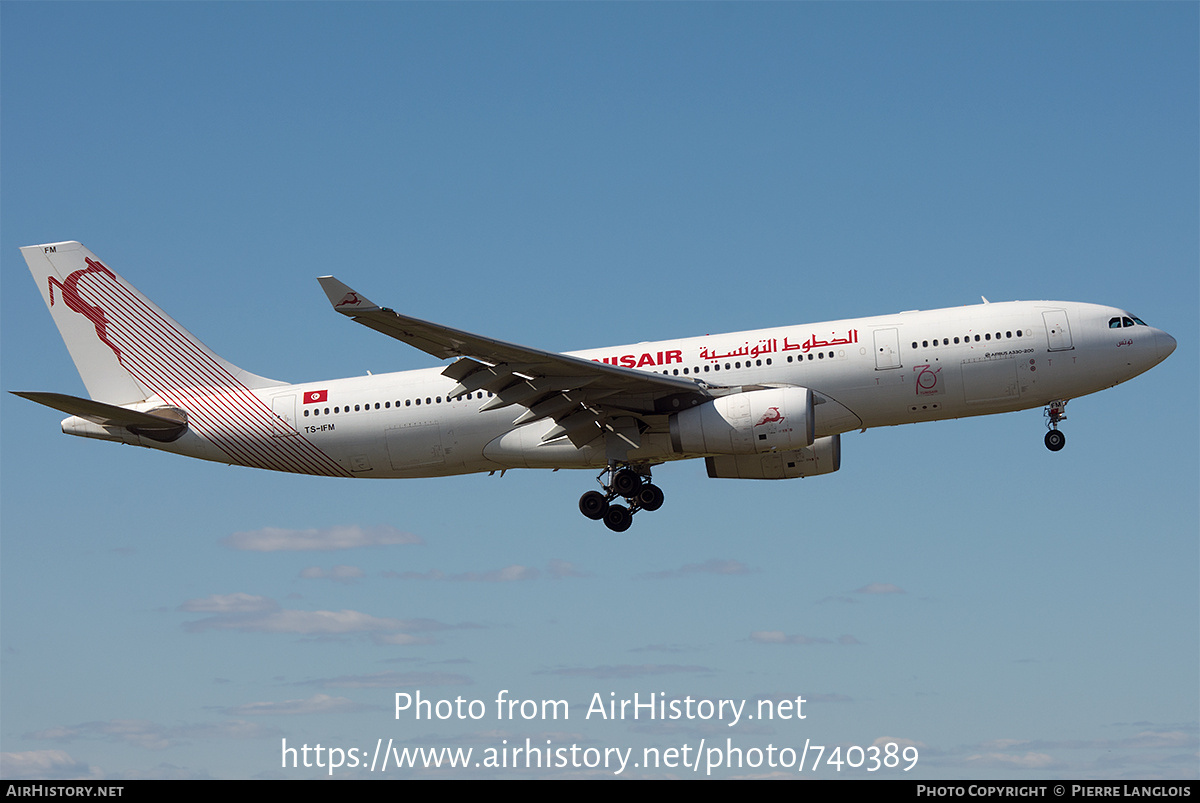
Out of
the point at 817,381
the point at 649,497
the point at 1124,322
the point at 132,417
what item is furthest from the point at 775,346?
the point at 132,417

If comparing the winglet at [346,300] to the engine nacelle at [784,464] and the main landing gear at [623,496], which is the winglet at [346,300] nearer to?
the main landing gear at [623,496]

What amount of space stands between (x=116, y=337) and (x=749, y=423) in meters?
18.1

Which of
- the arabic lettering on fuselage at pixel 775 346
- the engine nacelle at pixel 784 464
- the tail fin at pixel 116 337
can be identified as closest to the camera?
the arabic lettering on fuselage at pixel 775 346

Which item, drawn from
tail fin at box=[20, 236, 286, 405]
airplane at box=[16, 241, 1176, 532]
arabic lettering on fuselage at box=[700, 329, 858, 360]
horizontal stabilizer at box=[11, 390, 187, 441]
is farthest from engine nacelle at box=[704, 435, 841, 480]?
horizontal stabilizer at box=[11, 390, 187, 441]

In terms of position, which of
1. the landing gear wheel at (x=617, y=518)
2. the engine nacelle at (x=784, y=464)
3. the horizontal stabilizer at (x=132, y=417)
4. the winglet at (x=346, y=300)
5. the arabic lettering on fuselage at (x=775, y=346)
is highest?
the arabic lettering on fuselage at (x=775, y=346)

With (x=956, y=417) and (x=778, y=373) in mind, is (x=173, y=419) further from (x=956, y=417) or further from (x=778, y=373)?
(x=956, y=417)

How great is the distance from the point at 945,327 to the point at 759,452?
17.9ft

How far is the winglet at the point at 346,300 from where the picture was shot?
24609 mm

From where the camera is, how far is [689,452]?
29.7 metres

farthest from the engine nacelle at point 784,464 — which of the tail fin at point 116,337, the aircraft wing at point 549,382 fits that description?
the tail fin at point 116,337

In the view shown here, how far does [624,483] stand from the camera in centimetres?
3105

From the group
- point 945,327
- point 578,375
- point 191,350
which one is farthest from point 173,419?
point 945,327

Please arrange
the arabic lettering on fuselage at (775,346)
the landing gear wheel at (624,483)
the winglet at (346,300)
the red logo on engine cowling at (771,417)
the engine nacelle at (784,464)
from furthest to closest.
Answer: the engine nacelle at (784,464)
the landing gear wheel at (624,483)
the arabic lettering on fuselage at (775,346)
the red logo on engine cowling at (771,417)
the winglet at (346,300)

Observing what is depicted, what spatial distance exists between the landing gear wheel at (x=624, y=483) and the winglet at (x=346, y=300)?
29.0 feet
